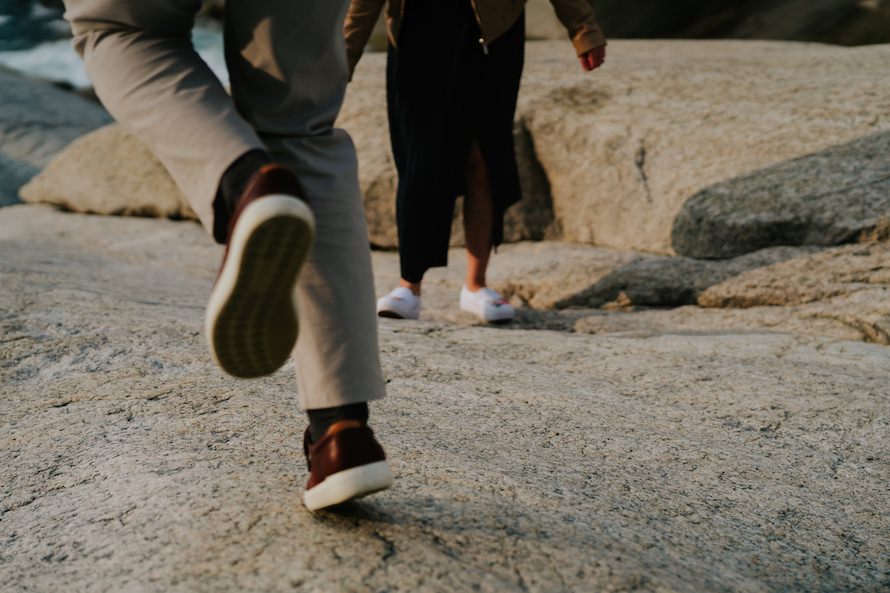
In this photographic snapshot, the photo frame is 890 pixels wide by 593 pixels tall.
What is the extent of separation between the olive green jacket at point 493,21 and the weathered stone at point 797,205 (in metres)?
1.05

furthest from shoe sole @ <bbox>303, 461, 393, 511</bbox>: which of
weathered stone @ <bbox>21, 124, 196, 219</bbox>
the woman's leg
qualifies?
weathered stone @ <bbox>21, 124, 196, 219</bbox>

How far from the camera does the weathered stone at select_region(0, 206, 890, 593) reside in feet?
4.27

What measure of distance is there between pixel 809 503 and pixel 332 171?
110 cm

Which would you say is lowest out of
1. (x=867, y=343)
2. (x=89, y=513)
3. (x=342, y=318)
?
(x=867, y=343)

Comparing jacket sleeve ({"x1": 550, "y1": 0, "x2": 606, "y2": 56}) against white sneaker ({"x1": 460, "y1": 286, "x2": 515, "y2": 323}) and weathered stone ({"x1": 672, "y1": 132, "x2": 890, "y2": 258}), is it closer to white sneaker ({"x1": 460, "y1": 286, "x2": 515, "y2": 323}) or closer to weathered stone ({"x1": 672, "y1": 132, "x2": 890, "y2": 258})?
white sneaker ({"x1": 460, "y1": 286, "x2": 515, "y2": 323})

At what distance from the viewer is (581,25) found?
328 cm

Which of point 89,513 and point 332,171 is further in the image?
point 89,513

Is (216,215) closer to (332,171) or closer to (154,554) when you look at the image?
(332,171)

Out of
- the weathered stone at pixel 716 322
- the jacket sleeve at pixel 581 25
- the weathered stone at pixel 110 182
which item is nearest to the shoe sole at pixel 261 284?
the weathered stone at pixel 716 322

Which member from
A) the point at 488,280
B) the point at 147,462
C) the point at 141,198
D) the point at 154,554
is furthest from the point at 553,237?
the point at 154,554

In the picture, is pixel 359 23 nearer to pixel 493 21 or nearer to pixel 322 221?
pixel 493 21

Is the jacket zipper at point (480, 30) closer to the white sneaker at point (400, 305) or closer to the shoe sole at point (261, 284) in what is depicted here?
A: the white sneaker at point (400, 305)

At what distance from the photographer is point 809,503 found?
1785 millimetres

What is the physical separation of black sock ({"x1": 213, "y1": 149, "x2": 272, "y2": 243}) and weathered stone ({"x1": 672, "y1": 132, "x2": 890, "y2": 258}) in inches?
116
